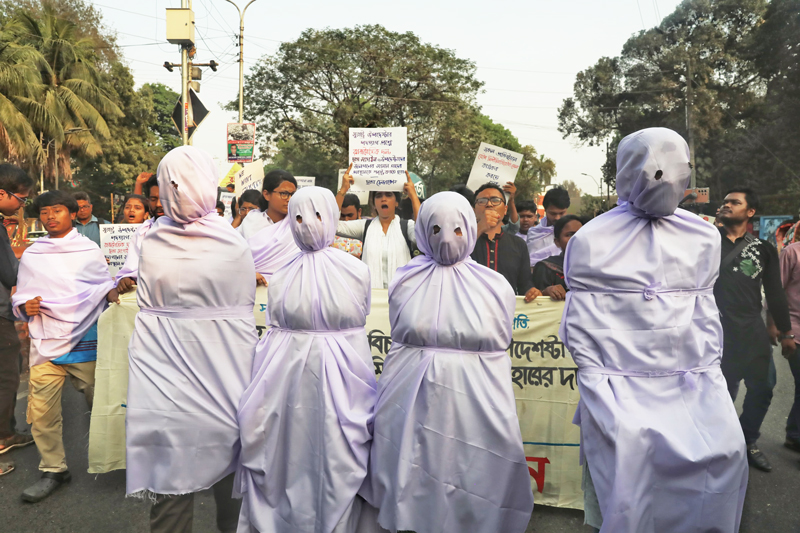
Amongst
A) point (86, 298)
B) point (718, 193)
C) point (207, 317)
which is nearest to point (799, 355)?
point (207, 317)

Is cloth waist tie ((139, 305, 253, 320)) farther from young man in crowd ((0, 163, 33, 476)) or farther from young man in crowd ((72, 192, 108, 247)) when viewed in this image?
young man in crowd ((72, 192, 108, 247))

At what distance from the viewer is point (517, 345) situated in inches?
162

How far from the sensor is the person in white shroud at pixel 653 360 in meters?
2.35

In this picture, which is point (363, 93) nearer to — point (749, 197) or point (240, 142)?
point (240, 142)

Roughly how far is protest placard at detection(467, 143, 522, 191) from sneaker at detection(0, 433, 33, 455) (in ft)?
13.6

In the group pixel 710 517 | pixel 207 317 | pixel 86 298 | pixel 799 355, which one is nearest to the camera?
pixel 710 517

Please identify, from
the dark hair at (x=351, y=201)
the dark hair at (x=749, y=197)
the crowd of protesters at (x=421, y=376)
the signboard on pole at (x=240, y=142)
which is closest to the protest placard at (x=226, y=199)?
the signboard on pole at (x=240, y=142)

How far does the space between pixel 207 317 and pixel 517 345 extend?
6.50 ft

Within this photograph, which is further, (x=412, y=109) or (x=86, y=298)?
(x=412, y=109)

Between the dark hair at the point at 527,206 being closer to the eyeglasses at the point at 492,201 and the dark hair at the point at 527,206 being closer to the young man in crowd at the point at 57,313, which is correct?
the eyeglasses at the point at 492,201

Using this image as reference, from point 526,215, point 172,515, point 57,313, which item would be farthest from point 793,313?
point 57,313

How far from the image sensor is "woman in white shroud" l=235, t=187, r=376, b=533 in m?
3.08

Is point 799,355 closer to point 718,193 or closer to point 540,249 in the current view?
point 540,249

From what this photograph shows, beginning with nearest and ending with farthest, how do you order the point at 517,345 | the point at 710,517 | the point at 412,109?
the point at 710,517 < the point at 517,345 < the point at 412,109
